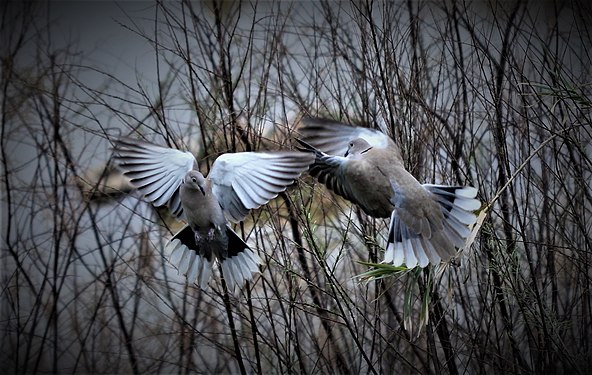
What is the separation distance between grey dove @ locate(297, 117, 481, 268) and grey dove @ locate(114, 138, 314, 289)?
175mm

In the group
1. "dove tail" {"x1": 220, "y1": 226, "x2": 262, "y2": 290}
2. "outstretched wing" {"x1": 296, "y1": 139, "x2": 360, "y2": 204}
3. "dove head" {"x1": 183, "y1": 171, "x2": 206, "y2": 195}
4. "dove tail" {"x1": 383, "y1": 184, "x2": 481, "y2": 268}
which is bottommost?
"dove tail" {"x1": 383, "y1": 184, "x2": 481, "y2": 268}

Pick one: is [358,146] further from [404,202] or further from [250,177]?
[250,177]

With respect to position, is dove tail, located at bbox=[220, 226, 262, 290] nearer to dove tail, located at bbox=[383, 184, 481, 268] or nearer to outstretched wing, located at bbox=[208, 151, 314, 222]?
outstretched wing, located at bbox=[208, 151, 314, 222]

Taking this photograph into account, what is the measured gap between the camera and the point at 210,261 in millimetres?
3092

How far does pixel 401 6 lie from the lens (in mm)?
3621

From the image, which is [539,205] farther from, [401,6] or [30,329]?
[30,329]

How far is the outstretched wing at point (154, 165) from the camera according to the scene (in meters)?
3.02

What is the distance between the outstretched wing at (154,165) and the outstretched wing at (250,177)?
0.13 meters

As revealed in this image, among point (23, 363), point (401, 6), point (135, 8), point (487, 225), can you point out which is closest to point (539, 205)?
point (487, 225)

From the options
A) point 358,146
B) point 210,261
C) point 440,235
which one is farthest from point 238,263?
point 440,235

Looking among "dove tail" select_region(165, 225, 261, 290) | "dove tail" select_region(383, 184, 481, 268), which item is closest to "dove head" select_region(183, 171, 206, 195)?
"dove tail" select_region(165, 225, 261, 290)

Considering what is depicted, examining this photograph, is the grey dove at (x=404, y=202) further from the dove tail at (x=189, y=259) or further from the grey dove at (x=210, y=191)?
the dove tail at (x=189, y=259)

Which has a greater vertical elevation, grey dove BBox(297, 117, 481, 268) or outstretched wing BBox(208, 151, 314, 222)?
outstretched wing BBox(208, 151, 314, 222)

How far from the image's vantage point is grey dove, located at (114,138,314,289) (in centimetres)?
289
